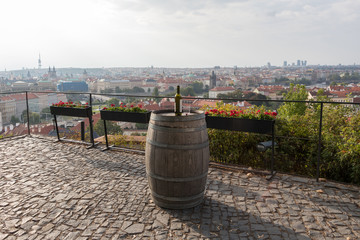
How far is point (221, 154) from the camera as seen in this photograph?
527cm

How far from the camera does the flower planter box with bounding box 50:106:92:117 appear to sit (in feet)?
20.4

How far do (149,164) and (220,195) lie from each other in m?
1.08

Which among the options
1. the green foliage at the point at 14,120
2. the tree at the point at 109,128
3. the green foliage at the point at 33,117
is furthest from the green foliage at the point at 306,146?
the green foliage at the point at 14,120

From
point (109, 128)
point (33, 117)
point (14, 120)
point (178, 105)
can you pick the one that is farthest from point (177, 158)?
point (14, 120)

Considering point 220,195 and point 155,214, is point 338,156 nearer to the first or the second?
point 220,195

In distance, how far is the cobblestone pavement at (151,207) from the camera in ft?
9.81

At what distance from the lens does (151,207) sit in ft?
11.6

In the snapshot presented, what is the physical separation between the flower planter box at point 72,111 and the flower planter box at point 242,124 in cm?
283

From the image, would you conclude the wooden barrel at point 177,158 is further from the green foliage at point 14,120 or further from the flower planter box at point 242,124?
the green foliage at point 14,120

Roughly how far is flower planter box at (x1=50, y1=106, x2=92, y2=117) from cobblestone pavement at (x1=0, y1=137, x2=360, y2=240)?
1.49 m

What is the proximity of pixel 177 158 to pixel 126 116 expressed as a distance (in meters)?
2.56

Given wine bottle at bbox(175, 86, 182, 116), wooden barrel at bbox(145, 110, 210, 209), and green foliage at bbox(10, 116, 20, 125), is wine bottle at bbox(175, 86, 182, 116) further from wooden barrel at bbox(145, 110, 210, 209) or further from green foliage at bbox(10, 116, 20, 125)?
green foliage at bbox(10, 116, 20, 125)

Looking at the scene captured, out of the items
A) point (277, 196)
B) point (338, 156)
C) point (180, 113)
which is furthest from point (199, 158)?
point (338, 156)

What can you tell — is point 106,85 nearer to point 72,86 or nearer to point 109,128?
point 72,86
